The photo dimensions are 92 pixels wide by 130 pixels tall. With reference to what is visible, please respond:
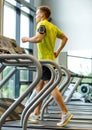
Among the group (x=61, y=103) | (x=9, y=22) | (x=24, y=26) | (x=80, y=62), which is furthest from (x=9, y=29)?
(x=61, y=103)

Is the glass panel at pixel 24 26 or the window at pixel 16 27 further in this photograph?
the glass panel at pixel 24 26

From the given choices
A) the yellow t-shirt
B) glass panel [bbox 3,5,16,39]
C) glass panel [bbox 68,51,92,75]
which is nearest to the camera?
the yellow t-shirt

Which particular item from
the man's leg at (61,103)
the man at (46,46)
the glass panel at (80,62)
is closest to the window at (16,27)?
the glass panel at (80,62)

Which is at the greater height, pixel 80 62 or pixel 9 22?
pixel 9 22

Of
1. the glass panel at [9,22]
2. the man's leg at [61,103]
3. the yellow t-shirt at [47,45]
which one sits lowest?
the man's leg at [61,103]

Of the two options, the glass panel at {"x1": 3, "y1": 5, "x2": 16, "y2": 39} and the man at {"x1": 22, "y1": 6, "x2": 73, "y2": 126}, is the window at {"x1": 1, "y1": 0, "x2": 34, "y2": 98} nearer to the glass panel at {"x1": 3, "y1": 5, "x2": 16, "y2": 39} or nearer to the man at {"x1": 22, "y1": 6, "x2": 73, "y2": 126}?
→ the glass panel at {"x1": 3, "y1": 5, "x2": 16, "y2": 39}

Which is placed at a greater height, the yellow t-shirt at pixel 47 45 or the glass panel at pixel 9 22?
the glass panel at pixel 9 22

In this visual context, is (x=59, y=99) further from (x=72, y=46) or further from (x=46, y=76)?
(x=72, y=46)

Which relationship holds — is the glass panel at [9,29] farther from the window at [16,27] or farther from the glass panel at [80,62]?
the glass panel at [80,62]

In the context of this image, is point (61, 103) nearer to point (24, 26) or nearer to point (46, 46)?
point (46, 46)

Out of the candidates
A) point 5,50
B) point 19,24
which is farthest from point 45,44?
point 19,24

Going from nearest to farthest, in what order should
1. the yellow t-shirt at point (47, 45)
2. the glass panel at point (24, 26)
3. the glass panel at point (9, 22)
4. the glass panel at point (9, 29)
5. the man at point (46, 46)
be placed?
the man at point (46, 46) → the yellow t-shirt at point (47, 45) → the glass panel at point (9, 29) → the glass panel at point (9, 22) → the glass panel at point (24, 26)

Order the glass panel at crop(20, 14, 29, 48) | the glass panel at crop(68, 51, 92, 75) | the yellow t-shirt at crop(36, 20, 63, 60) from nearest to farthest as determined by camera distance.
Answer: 1. the yellow t-shirt at crop(36, 20, 63, 60)
2. the glass panel at crop(20, 14, 29, 48)
3. the glass panel at crop(68, 51, 92, 75)

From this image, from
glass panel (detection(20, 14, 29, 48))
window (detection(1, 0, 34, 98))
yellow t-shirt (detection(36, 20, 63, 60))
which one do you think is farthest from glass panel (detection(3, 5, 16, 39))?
yellow t-shirt (detection(36, 20, 63, 60))
